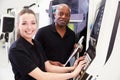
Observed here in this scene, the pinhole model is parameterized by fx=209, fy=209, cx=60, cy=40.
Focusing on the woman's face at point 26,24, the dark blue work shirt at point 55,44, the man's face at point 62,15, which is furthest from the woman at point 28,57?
the man's face at point 62,15

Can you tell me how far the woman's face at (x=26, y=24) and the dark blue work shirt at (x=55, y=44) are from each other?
49 cm

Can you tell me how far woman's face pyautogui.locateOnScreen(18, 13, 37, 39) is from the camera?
1623 mm

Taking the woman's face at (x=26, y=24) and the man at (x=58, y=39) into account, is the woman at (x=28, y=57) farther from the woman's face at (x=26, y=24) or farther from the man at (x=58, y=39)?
the man at (x=58, y=39)

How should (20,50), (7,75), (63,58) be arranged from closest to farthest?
(20,50)
(63,58)
(7,75)

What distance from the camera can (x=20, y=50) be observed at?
1.54 metres

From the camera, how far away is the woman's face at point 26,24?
1.62m

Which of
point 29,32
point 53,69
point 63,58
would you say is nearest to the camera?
point 29,32

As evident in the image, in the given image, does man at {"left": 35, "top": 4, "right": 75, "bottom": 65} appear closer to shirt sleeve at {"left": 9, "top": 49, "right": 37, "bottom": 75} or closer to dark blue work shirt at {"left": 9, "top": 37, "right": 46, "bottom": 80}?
dark blue work shirt at {"left": 9, "top": 37, "right": 46, "bottom": 80}

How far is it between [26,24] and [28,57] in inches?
10.5

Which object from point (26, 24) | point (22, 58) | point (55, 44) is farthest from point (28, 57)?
point (55, 44)

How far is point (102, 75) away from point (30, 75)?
874 millimetres

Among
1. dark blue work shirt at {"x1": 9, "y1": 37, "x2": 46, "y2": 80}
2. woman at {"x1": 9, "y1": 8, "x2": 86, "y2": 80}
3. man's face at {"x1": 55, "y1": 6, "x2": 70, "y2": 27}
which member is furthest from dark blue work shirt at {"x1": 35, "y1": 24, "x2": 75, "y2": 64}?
dark blue work shirt at {"x1": 9, "y1": 37, "x2": 46, "y2": 80}

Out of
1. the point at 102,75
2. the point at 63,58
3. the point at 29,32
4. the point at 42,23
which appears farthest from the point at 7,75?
the point at 102,75

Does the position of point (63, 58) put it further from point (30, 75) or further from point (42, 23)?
point (42, 23)
